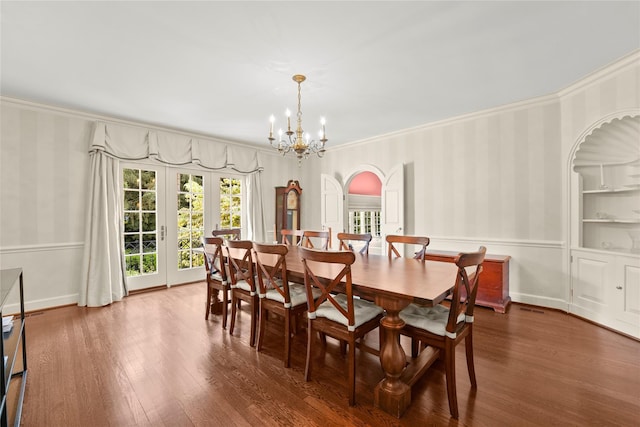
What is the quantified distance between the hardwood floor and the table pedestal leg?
6 cm

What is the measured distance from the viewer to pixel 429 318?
1916 mm

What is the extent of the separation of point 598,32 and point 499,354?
2740mm

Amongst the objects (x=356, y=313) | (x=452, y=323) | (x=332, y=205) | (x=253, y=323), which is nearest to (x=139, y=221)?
(x=253, y=323)

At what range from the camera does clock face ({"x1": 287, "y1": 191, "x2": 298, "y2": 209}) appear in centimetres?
564

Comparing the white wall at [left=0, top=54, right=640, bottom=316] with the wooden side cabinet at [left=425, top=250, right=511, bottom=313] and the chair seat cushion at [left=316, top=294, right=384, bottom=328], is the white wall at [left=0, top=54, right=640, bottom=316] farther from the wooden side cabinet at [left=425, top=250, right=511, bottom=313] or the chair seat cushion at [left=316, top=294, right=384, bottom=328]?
the chair seat cushion at [left=316, top=294, right=384, bottom=328]

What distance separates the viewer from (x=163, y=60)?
8.32 ft

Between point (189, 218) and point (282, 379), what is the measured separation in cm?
359

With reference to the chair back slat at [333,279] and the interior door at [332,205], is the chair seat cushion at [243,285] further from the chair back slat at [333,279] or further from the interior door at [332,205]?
the interior door at [332,205]

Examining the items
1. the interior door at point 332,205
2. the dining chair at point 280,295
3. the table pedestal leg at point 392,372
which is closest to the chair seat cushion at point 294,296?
the dining chair at point 280,295

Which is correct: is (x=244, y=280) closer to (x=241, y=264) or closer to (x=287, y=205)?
(x=241, y=264)

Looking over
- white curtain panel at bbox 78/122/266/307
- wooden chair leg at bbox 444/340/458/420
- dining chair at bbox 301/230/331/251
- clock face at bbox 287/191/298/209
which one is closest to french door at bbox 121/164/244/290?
white curtain panel at bbox 78/122/266/307

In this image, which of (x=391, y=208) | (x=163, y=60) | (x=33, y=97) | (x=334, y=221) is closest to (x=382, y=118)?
(x=391, y=208)

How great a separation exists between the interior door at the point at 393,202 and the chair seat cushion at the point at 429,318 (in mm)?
2660

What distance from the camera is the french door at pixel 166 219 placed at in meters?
4.29
